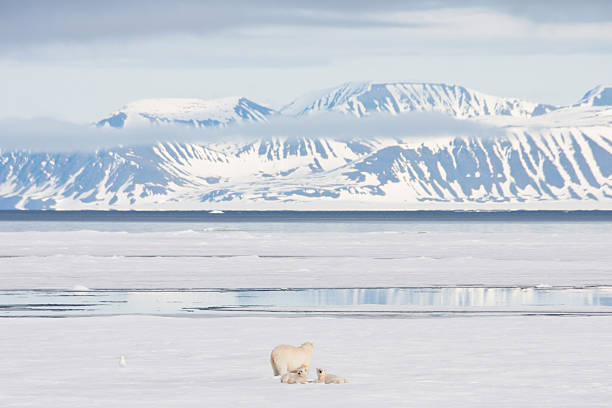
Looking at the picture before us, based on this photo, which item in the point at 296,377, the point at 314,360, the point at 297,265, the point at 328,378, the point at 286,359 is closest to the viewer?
the point at 328,378

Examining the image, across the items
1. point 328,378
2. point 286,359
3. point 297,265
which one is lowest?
point 328,378

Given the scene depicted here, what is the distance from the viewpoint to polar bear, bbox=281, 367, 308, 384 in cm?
1817

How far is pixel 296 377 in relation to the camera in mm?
18188

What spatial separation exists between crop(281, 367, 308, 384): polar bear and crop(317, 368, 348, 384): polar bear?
0.81 feet

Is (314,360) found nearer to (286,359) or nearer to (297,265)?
(286,359)

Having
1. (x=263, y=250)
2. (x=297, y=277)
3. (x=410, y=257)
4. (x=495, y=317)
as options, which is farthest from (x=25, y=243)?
(x=495, y=317)

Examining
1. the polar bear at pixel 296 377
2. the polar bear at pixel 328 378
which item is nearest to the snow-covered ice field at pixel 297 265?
the polar bear at pixel 296 377

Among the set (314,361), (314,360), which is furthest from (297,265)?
(314,361)

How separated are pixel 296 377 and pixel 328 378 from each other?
1.74 feet

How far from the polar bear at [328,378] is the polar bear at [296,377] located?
246 millimetres

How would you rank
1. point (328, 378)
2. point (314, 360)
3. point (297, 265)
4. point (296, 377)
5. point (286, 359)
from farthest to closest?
point (297, 265) → point (314, 360) → point (286, 359) → point (296, 377) → point (328, 378)

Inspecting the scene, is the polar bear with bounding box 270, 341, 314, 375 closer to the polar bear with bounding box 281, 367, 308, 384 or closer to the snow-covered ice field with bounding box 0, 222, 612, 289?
the polar bear with bounding box 281, 367, 308, 384

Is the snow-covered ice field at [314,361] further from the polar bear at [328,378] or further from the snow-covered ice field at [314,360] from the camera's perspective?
the polar bear at [328,378]

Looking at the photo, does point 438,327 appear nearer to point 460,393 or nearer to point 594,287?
point 460,393
